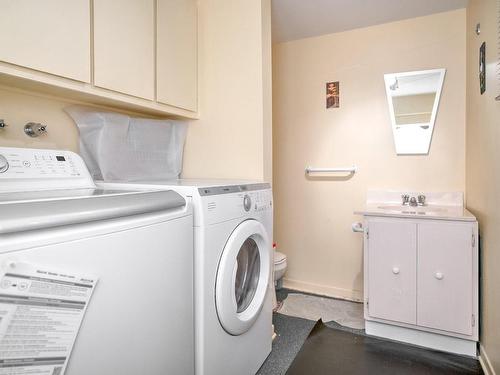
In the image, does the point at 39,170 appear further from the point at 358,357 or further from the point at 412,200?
the point at 412,200

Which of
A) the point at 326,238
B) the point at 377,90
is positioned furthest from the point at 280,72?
the point at 326,238

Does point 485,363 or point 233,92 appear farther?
point 233,92

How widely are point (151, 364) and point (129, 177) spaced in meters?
1.05

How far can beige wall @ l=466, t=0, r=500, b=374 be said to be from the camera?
144 cm

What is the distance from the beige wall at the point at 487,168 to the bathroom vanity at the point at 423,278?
9 centimetres

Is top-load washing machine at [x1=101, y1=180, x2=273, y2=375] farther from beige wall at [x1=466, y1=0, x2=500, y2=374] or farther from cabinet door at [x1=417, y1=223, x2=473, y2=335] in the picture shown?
beige wall at [x1=466, y1=0, x2=500, y2=374]

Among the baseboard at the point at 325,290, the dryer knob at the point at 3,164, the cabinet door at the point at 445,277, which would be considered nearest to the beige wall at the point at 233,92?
the dryer knob at the point at 3,164

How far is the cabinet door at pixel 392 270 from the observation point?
71.8 inches

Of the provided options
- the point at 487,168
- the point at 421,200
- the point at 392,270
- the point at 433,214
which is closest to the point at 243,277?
the point at 392,270

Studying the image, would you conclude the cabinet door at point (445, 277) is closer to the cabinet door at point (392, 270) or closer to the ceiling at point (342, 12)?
the cabinet door at point (392, 270)

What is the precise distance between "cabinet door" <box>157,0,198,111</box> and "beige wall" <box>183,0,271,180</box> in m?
0.08

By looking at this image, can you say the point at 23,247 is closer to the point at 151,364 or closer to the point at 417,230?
the point at 151,364

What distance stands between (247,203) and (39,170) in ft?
2.92

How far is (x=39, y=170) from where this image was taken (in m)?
1.21
